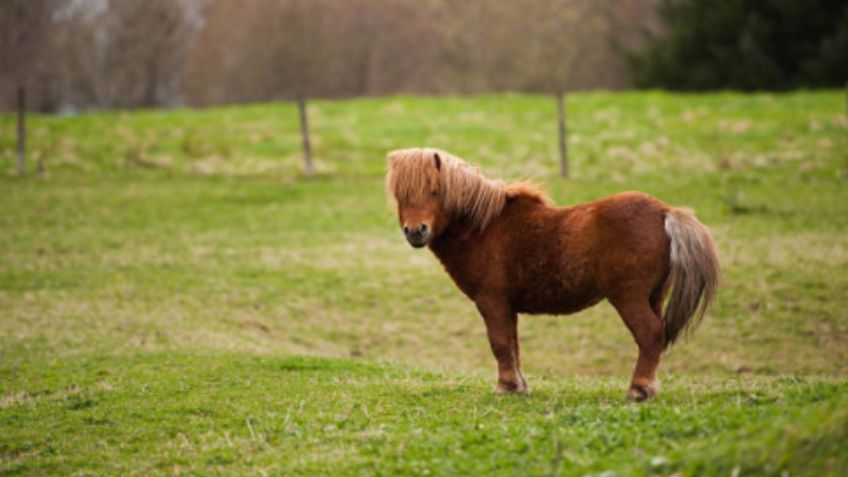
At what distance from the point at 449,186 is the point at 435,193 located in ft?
0.49

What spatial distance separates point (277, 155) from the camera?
28609mm

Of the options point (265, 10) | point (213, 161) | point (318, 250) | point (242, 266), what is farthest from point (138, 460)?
point (265, 10)

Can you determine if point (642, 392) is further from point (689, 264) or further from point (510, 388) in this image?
point (510, 388)

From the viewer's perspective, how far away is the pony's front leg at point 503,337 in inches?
310

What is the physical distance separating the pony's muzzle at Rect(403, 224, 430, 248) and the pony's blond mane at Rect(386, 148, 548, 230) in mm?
275

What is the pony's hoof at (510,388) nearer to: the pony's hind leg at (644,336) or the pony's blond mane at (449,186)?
the pony's hind leg at (644,336)

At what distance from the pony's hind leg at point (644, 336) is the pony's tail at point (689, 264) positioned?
0.25 m

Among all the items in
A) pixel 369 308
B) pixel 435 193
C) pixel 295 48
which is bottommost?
pixel 369 308

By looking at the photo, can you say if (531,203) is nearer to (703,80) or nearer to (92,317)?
(92,317)

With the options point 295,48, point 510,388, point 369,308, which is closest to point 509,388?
point 510,388

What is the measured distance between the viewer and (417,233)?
7598 mm

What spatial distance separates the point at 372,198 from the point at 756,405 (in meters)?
17.8

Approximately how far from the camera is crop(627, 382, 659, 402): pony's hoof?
7316 mm

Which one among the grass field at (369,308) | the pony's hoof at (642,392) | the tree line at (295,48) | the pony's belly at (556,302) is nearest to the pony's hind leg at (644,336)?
the pony's hoof at (642,392)
